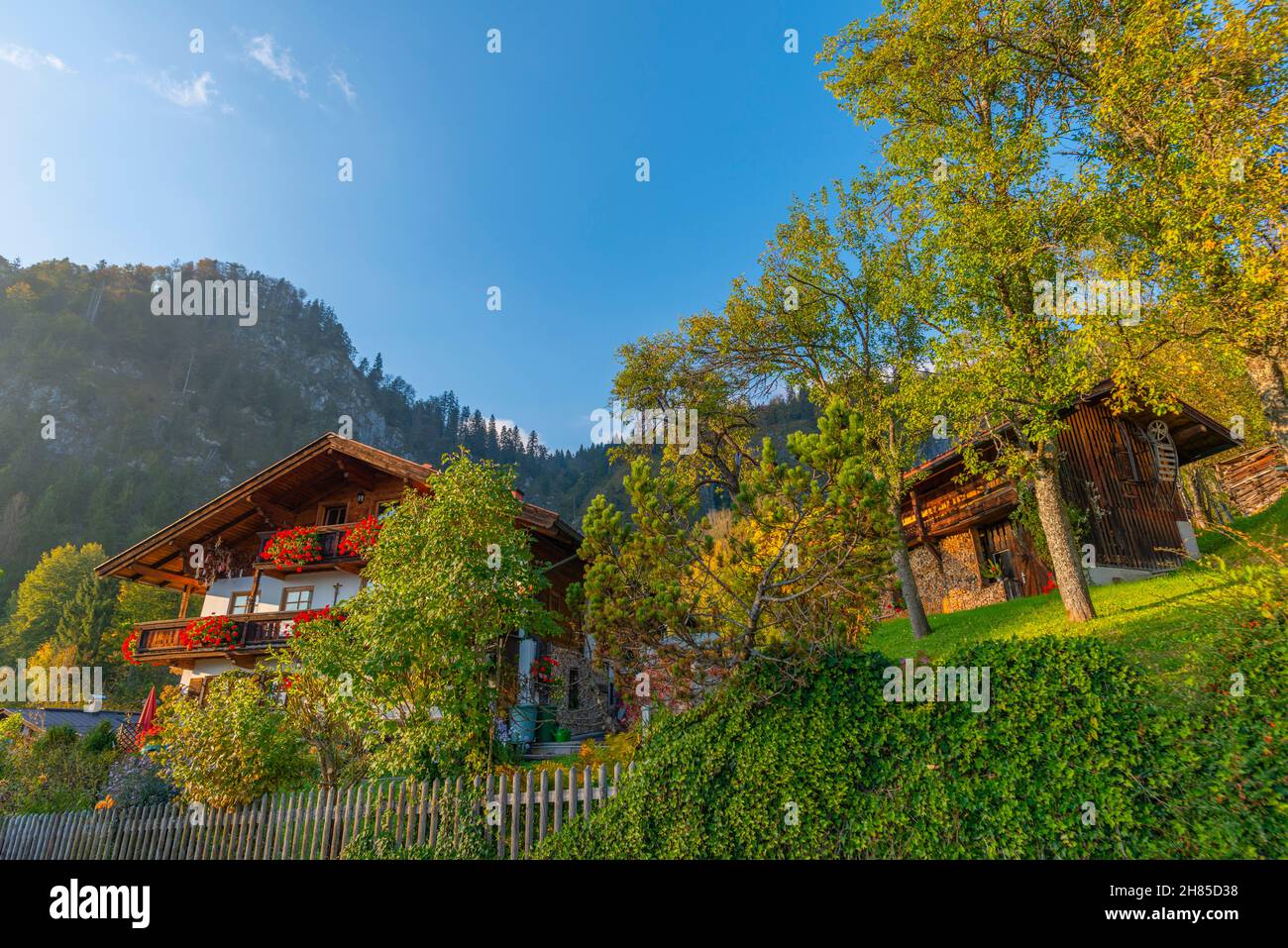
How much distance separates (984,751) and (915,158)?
1553 centimetres

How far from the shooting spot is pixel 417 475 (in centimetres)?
1950

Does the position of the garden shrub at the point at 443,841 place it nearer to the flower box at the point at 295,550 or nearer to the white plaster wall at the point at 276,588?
the white plaster wall at the point at 276,588

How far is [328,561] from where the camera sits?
20344 millimetres

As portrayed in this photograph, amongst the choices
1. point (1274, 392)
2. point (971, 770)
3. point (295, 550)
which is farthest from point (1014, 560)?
point (295, 550)

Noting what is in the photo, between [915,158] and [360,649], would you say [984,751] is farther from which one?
[915,158]

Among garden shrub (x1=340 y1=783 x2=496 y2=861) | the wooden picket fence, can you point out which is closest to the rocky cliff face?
the wooden picket fence

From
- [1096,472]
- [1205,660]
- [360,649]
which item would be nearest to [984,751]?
[1205,660]

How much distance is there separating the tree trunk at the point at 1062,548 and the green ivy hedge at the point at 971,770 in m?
9.67

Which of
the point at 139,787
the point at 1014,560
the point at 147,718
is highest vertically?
the point at 1014,560

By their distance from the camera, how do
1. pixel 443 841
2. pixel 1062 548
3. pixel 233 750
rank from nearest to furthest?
pixel 443 841
pixel 233 750
pixel 1062 548

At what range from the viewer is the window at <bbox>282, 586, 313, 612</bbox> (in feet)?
69.5

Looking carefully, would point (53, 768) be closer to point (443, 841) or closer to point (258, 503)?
point (258, 503)

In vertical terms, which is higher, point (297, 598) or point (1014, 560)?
point (1014, 560)

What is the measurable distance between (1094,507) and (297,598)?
93.2 feet
